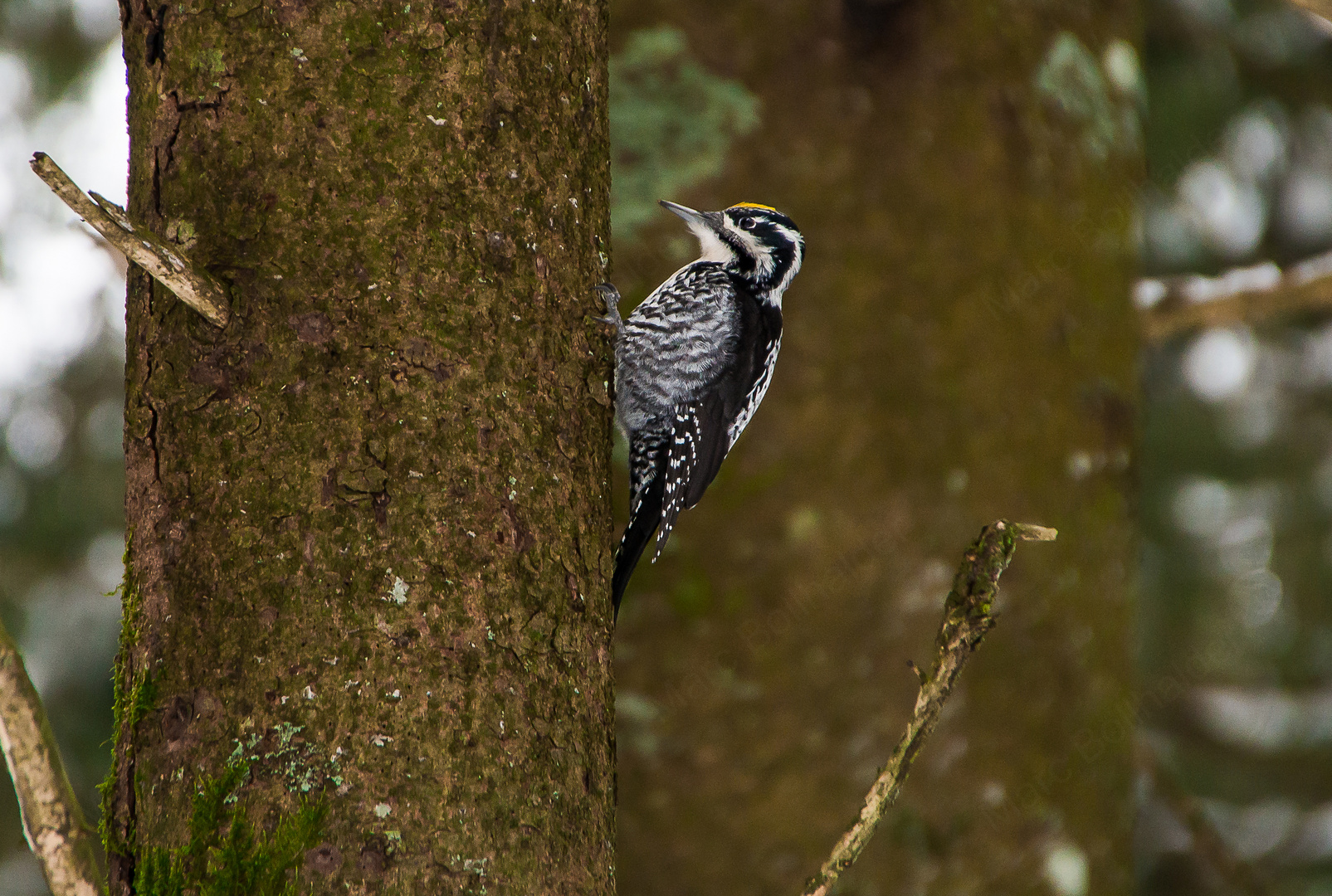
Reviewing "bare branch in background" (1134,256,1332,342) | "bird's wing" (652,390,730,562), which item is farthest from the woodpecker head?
"bare branch in background" (1134,256,1332,342)

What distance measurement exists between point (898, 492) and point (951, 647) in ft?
3.60

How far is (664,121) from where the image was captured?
258cm

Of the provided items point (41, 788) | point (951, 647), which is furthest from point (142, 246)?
point (951, 647)

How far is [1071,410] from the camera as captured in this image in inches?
106

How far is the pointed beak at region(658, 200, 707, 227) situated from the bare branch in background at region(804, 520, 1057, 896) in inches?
53.8

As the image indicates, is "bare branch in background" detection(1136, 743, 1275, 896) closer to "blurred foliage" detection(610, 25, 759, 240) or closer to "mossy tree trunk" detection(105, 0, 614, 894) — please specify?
"blurred foliage" detection(610, 25, 759, 240)

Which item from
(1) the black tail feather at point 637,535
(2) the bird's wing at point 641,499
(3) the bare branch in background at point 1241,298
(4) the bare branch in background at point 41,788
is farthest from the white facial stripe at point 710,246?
(4) the bare branch in background at point 41,788

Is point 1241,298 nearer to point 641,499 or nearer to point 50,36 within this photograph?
point 641,499

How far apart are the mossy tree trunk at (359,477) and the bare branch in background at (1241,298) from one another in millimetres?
2590

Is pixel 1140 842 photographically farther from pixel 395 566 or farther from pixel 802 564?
pixel 395 566

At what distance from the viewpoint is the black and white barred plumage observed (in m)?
2.84

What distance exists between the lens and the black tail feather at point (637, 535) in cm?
249

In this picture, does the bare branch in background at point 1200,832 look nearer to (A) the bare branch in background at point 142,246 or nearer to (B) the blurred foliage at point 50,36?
(A) the bare branch in background at point 142,246

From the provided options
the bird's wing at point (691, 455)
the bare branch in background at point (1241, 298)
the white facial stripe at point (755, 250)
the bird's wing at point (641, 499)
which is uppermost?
the white facial stripe at point (755, 250)
